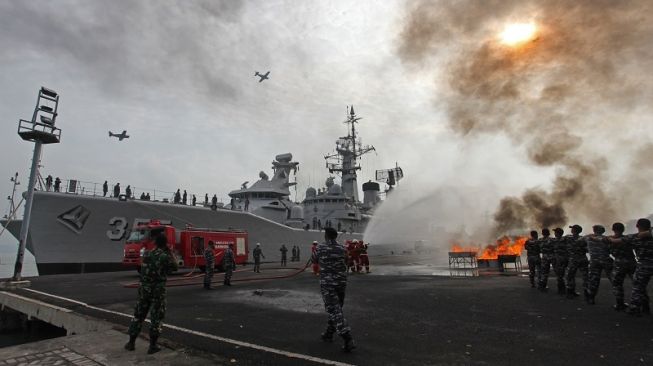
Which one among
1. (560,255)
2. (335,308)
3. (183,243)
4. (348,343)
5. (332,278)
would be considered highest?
(183,243)

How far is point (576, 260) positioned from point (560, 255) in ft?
2.54

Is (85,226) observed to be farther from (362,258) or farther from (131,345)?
(131,345)

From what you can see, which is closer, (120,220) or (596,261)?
(596,261)

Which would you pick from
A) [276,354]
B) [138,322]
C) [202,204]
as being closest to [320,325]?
[276,354]

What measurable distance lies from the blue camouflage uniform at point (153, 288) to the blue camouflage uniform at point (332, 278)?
220cm

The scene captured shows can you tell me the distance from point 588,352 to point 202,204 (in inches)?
985

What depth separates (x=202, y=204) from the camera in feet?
85.9

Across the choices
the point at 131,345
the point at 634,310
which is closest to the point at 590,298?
the point at 634,310

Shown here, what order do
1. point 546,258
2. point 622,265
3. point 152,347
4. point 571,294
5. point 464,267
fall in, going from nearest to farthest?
point 152,347, point 622,265, point 571,294, point 546,258, point 464,267

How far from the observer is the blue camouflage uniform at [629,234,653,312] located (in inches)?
258

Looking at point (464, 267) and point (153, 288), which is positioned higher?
point (153, 288)

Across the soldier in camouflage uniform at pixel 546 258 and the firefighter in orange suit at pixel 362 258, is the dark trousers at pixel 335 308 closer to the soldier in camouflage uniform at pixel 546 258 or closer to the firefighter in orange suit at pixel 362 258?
the soldier in camouflage uniform at pixel 546 258

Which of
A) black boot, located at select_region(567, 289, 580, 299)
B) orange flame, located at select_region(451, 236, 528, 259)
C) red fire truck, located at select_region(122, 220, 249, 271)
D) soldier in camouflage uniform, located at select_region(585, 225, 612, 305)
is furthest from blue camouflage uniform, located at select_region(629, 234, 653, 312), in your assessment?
orange flame, located at select_region(451, 236, 528, 259)

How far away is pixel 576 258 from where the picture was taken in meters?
8.61
